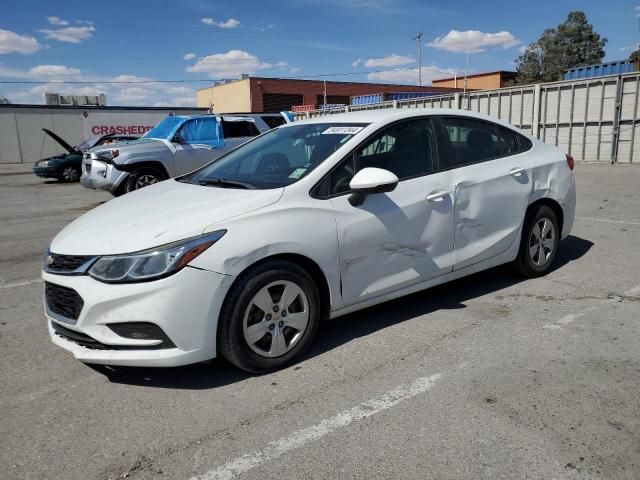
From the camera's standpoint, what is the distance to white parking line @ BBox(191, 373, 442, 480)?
8.02 feet

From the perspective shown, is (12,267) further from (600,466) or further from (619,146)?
(619,146)

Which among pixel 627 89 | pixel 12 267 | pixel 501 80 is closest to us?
pixel 12 267

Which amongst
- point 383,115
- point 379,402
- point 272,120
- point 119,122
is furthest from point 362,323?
point 119,122

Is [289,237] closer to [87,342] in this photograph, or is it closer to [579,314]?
[87,342]

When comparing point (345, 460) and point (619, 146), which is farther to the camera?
point (619, 146)

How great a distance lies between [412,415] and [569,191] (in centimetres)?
335

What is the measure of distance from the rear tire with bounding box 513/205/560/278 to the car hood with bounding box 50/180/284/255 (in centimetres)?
256

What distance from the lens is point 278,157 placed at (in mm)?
4090

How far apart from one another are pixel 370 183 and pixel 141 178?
8.32m

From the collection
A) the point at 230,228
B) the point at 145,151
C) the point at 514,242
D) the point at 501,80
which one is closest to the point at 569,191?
the point at 514,242

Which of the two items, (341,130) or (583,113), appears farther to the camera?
(583,113)

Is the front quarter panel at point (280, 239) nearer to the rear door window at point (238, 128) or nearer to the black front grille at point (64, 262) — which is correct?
the black front grille at point (64, 262)

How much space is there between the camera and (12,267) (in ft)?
20.6

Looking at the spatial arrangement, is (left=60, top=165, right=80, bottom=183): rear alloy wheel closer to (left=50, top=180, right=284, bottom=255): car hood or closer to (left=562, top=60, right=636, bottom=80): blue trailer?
(left=50, top=180, right=284, bottom=255): car hood
